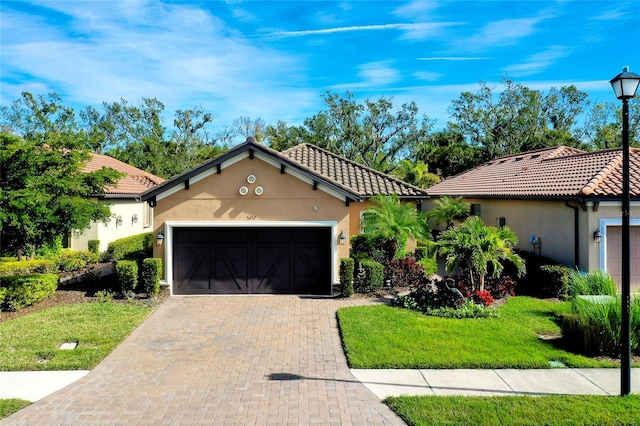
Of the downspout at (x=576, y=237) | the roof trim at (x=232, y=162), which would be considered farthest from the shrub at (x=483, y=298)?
the roof trim at (x=232, y=162)

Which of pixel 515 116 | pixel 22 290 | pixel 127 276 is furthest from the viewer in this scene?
pixel 515 116

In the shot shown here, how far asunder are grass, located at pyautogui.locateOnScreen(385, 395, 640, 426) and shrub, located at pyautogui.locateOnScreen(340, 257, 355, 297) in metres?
7.57

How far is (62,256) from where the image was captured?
19.0 m

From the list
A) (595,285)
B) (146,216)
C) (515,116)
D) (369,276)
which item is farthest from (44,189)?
(515,116)

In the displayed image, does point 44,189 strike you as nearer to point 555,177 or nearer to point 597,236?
point 597,236

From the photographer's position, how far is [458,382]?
27.1 ft

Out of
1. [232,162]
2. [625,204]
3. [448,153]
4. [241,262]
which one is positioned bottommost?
[241,262]

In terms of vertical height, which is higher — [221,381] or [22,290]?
[22,290]

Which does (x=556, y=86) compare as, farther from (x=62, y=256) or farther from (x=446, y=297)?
(x=62, y=256)

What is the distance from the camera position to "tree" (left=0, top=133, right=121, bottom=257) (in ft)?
39.1

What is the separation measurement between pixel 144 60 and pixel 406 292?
35.5 ft

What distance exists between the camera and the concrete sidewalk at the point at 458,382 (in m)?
7.83

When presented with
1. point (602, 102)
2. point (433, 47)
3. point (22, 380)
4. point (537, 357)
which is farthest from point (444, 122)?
point (22, 380)

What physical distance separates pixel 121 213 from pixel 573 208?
19.3 meters
